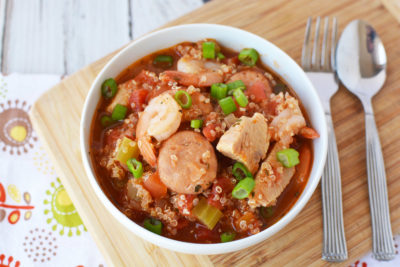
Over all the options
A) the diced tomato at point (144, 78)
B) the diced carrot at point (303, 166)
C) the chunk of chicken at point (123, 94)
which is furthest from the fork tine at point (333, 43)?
the chunk of chicken at point (123, 94)

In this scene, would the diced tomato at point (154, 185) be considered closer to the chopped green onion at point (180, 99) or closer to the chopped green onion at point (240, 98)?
the chopped green onion at point (180, 99)

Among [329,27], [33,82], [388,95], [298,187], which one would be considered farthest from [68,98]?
[388,95]

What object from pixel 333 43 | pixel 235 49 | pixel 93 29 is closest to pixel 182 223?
pixel 235 49

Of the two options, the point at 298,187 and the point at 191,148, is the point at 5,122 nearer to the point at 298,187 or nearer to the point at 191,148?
the point at 191,148

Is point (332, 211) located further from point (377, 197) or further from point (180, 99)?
point (180, 99)

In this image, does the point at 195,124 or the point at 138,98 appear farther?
the point at 138,98
